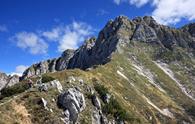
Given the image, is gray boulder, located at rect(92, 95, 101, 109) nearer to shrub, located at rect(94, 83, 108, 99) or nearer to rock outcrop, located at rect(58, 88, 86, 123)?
rock outcrop, located at rect(58, 88, 86, 123)

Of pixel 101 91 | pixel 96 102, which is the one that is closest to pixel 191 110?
pixel 101 91

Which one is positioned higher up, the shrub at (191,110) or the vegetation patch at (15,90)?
the vegetation patch at (15,90)

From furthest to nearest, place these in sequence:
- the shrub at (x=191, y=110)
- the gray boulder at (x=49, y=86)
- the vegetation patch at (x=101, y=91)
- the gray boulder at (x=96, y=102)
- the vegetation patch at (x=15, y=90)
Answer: the shrub at (x=191, y=110) → the vegetation patch at (x=101, y=91) → the gray boulder at (x=96, y=102) → the vegetation patch at (x=15, y=90) → the gray boulder at (x=49, y=86)

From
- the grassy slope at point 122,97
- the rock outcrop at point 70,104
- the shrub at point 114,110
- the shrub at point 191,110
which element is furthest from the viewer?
the shrub at point 191,110

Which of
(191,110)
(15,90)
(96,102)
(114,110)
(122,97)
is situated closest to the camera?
(15,90)

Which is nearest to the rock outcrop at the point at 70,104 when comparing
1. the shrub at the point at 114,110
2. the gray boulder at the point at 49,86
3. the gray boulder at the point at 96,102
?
the gray boulder at the point at 49,86

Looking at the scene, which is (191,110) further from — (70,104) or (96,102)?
(70,104)

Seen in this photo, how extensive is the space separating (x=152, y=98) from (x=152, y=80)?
42538mm

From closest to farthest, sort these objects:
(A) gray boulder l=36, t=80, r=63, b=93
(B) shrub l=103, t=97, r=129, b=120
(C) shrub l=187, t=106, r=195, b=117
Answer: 1. (A) gray boulder l=36, t=80, r=63, b=93
2. (B) shrub l=103, t=97, r=129, b=120
3. (C) shrub l=187, t=106, r=195, b=117

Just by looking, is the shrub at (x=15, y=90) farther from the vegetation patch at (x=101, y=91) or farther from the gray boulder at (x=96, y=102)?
the vegetation patch at (x=101, y=91)

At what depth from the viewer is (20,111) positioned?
64375mm

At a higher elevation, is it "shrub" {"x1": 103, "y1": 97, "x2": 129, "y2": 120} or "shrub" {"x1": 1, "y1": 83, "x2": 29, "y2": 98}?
"shrub" {"x1": 1, "y1": 83, "x2": 29, "y2": 98}

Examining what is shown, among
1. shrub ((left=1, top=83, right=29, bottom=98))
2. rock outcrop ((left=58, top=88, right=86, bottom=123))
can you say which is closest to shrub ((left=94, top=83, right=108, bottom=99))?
rock outcrop ((left=58, top=88, right=86, bottom=123))

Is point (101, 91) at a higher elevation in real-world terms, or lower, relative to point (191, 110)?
higher
